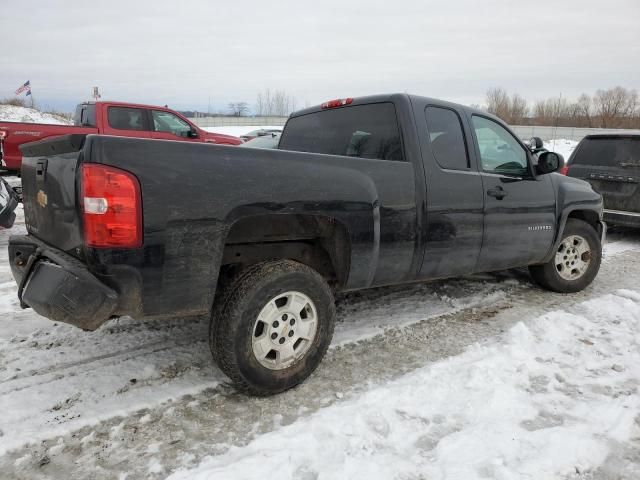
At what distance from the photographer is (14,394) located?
2742 mm

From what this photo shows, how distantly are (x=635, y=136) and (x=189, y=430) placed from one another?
7892 mm

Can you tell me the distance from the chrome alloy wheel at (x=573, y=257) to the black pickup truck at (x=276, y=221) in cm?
68

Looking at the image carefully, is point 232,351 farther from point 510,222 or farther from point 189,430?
point 510,222

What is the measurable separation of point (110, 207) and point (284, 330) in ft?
4.03

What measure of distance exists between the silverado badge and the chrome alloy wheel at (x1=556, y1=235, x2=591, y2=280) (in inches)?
182

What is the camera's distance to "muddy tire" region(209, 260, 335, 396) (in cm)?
265

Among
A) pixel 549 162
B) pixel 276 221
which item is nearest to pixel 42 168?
pixel 276 221

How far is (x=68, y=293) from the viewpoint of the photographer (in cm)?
229

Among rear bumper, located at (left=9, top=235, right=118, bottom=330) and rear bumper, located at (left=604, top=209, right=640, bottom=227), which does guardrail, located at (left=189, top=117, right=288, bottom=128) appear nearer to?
rear bumper, located at (left=604, top=209, right=640, bottom=227)

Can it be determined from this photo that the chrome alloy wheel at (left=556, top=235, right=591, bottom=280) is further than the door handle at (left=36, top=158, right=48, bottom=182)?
Yes

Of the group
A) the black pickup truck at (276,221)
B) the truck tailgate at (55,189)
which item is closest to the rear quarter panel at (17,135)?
the truck tailgate at (55,189)

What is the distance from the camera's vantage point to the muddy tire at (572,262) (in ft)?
15.9

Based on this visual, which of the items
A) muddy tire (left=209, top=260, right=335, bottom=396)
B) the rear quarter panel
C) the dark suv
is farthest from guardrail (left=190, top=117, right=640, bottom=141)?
muddy tire (left=209, top=260, right=335, bottom=396)

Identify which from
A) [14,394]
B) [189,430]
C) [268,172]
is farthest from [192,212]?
[14,394]
